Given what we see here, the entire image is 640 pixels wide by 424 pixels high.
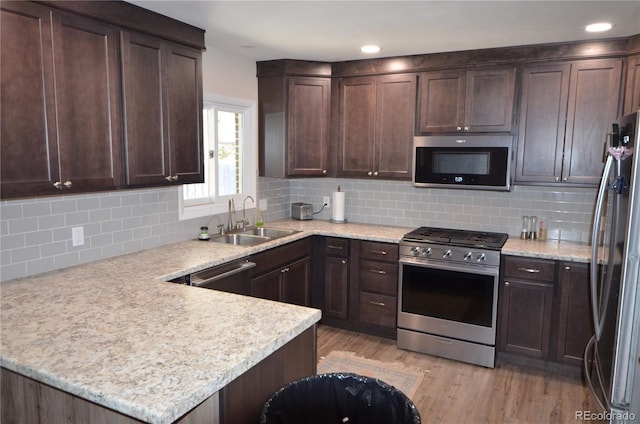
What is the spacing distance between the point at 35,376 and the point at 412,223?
346 cm

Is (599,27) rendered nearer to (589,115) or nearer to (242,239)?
(589,115)

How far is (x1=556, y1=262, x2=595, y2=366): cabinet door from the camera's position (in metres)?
3.22

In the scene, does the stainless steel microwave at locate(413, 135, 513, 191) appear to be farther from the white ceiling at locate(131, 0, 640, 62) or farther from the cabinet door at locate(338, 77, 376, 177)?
the white ceiling at locate(131, 0, 640, 62)

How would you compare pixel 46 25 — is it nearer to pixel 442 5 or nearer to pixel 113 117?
pixel 113 117

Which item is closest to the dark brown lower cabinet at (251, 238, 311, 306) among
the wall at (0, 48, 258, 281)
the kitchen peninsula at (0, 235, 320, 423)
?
the wall at (0, 48, 258, 281)

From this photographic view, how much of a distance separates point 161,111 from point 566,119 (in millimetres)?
2932

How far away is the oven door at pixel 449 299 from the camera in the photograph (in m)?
3.49

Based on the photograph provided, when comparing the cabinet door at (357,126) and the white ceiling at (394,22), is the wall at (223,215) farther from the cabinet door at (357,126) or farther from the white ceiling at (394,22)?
the white ceiling at (394,22)

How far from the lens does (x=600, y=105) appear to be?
10.9 feet

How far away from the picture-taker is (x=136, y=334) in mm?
1712

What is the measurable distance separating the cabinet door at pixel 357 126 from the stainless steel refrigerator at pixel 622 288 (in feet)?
7.21

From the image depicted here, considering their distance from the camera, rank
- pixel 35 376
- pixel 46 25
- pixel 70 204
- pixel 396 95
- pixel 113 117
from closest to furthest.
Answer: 1. pixel 35 376
2. pixel 46 25
3. pixel 113 117
4. pixel 70 204
5. pixel 396 95

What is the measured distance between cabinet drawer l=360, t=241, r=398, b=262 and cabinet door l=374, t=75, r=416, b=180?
2.13 feet

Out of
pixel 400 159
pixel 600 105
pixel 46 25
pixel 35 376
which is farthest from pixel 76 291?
pixel 600 105
